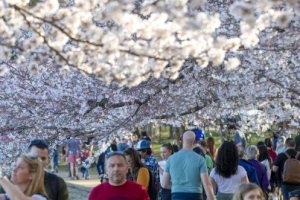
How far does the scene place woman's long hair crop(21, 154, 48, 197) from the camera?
20.3 feet

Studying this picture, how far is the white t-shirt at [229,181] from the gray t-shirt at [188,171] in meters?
0.37

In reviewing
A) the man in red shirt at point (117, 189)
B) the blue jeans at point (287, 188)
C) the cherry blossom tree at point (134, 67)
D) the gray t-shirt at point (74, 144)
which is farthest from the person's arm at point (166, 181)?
the gray t-shirt at point (74, 144)

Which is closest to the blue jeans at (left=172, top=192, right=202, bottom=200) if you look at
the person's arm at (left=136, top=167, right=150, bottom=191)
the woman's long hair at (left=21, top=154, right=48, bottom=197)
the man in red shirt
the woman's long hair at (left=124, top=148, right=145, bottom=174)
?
the person's arm at (left=136, top=167, right=150, bottom=191)

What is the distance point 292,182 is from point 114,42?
24.8ft

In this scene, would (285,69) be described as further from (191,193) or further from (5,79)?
(5,79)

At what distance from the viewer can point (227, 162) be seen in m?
9.96

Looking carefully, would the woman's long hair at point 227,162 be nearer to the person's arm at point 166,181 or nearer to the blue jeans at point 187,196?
the blue jeans at point 187,196

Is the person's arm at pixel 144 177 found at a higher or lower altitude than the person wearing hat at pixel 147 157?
lower

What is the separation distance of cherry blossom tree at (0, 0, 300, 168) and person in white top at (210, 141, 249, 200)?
1.19 metres

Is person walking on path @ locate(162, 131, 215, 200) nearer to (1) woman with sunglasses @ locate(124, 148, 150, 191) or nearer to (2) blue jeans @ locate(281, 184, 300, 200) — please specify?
(1) woman with sunglasses @ locate(124, 148, 150, 191)

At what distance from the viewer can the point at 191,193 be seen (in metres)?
9.73

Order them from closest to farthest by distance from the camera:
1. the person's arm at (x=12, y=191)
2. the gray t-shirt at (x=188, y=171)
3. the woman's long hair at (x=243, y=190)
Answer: the person's arm at (x=12, y=191) → the woman's long hair at (x=243, y=190) → the gray t-shirt at (x=188, y=171)

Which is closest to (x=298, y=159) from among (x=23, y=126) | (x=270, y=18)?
(x=23, y=126)

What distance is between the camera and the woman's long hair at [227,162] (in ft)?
32.7
